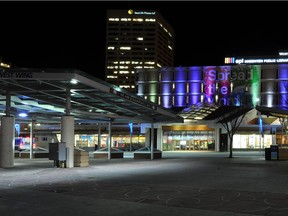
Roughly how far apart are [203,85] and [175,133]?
682 inches

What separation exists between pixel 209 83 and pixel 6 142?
60.4 metres

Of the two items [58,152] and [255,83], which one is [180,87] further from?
[58,152]

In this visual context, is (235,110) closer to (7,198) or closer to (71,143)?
(71,143)

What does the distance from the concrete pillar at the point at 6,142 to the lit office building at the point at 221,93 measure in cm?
4258

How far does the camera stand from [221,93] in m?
83.2

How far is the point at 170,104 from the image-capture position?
282 feet

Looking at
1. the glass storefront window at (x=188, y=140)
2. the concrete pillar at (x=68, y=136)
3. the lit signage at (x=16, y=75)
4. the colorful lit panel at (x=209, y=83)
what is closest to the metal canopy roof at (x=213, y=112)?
the glass storefront window at (x=188, y=140)

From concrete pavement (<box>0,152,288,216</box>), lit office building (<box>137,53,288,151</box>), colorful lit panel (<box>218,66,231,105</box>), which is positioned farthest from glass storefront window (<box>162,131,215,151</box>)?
concrete pavement (<box>0,152,288,216</box>)

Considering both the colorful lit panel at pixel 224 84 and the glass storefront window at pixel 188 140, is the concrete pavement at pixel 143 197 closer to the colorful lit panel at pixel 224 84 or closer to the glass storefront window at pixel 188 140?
the glass storefront window at pixel 188 140

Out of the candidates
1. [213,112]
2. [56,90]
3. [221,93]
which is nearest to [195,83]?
[221,93]

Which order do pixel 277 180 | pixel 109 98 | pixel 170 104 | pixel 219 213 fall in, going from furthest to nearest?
pixel 170 104 < pixel 109 98 < pixel 277 180 < pixel 219 213

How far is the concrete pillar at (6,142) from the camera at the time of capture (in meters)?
27.0

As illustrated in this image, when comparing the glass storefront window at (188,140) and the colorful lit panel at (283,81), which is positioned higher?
A: the colorful lit panel at (283,81)

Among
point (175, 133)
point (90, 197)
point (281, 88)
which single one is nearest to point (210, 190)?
point (90, 197)
